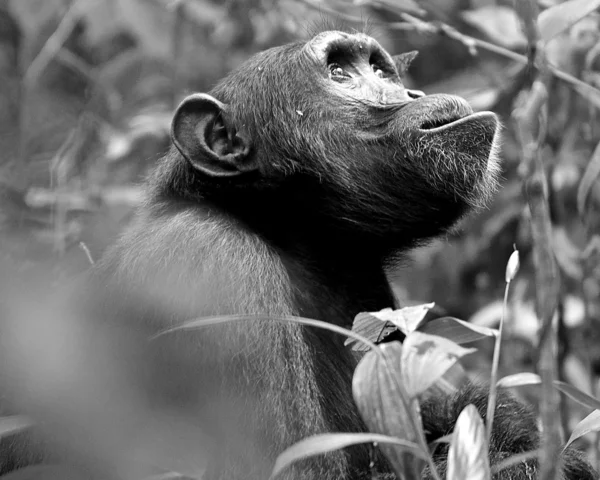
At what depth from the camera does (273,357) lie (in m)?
3.43

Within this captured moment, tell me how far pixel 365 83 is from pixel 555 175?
2.00 m

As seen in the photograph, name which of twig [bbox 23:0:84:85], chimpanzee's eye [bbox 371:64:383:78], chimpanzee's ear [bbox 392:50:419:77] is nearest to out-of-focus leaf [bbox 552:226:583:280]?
chimpanzee's ear [bbox 392:50:419:77]

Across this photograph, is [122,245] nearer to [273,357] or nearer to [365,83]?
[273,357]

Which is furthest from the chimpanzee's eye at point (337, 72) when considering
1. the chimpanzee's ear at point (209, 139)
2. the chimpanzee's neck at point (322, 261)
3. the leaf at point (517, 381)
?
the leaf at point (517, 381)

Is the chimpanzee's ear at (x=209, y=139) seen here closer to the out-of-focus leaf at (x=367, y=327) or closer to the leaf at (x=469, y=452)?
the out-of-focus leaf at (x=367, y=327)

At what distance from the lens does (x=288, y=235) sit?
418 cm

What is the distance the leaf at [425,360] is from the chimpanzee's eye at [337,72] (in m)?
2.45

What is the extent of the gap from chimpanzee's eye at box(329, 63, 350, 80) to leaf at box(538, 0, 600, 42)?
1464 millimetres

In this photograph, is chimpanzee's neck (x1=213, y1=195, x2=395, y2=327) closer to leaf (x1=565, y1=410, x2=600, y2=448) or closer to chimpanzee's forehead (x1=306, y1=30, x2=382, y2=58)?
chimpanzee's forehead (x1=306, y1=30, x2=382, y2=58)

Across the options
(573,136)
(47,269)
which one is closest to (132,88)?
(47,269)

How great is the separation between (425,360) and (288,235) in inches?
76.2

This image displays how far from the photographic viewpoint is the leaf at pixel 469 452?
7.19ft

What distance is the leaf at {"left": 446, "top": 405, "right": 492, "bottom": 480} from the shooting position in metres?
2.19

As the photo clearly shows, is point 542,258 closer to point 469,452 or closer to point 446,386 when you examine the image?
point 469,452
